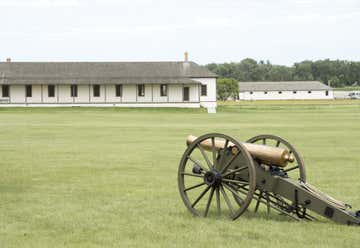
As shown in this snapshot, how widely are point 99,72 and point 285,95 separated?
7813cm

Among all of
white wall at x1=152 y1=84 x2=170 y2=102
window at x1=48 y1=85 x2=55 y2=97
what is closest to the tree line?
white wall at x1=152 y1=84 x2=170 y2=102

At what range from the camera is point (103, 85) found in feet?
258

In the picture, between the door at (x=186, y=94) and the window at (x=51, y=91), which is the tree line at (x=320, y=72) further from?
the window at (x=51, y=91)

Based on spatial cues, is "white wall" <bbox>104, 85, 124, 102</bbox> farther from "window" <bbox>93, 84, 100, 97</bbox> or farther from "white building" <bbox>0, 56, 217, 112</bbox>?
"window" <bbox>93, 84, 100, 97</bbox>

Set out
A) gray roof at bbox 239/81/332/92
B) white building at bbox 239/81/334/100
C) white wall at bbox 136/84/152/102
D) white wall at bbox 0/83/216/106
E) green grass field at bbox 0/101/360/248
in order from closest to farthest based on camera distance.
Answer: green grass field at bbox 0/101/360/248, white wall at bbox 0/83/216/106, white wall at bbox 136/84/152/102, white building at bbox 239/81/334/100, gray roof at bbox 239/81/332/92

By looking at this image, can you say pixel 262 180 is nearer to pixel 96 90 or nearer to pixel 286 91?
pixel 96 90

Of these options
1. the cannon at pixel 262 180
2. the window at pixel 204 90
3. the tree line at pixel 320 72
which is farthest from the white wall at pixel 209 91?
the tree line at pixel 320 72

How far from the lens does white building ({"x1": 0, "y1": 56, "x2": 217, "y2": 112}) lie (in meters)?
77.4

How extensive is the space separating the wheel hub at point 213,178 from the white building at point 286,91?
14310 cm

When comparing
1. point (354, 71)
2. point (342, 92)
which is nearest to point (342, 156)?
point (342, 92)

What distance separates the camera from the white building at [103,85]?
77375 millimetres

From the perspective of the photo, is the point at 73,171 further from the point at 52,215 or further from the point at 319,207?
the point at 319,207

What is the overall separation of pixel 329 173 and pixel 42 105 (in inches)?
2544

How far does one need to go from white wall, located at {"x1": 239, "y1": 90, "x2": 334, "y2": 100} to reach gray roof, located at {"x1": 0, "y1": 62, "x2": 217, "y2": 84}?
232 feet
